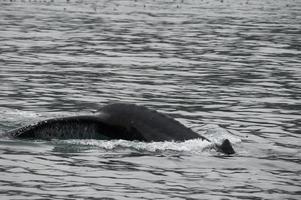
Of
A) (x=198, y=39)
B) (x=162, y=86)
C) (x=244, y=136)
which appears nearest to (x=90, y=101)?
(x=162, y=86)

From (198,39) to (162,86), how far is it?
16.5 metres

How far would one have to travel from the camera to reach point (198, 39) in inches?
1610

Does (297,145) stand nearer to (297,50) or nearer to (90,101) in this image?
(90,101)

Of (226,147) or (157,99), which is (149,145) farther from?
(157,99)

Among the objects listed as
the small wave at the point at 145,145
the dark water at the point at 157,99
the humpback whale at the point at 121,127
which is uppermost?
the humpback whale at the point at 121,127

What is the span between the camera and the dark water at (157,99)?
1244 cm

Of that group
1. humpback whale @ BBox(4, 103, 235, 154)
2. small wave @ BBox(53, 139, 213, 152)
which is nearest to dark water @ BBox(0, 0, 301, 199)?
small wave @ BBox(53, 139, 213, 152)

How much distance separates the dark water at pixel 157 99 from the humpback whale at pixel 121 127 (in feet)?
0.55

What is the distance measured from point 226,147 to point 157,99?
758 cm

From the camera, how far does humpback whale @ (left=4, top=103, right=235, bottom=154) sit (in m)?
13.9

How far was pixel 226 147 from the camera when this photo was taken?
1445 centimetres

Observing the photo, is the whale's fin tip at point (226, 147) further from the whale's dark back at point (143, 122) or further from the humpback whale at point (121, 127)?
the whale's dark back at point (143, 122)

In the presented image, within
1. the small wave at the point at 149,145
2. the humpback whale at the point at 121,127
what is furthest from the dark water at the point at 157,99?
the humpback whale at the point at 121,127

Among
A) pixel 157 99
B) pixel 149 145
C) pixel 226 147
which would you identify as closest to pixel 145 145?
pixel 149 145
